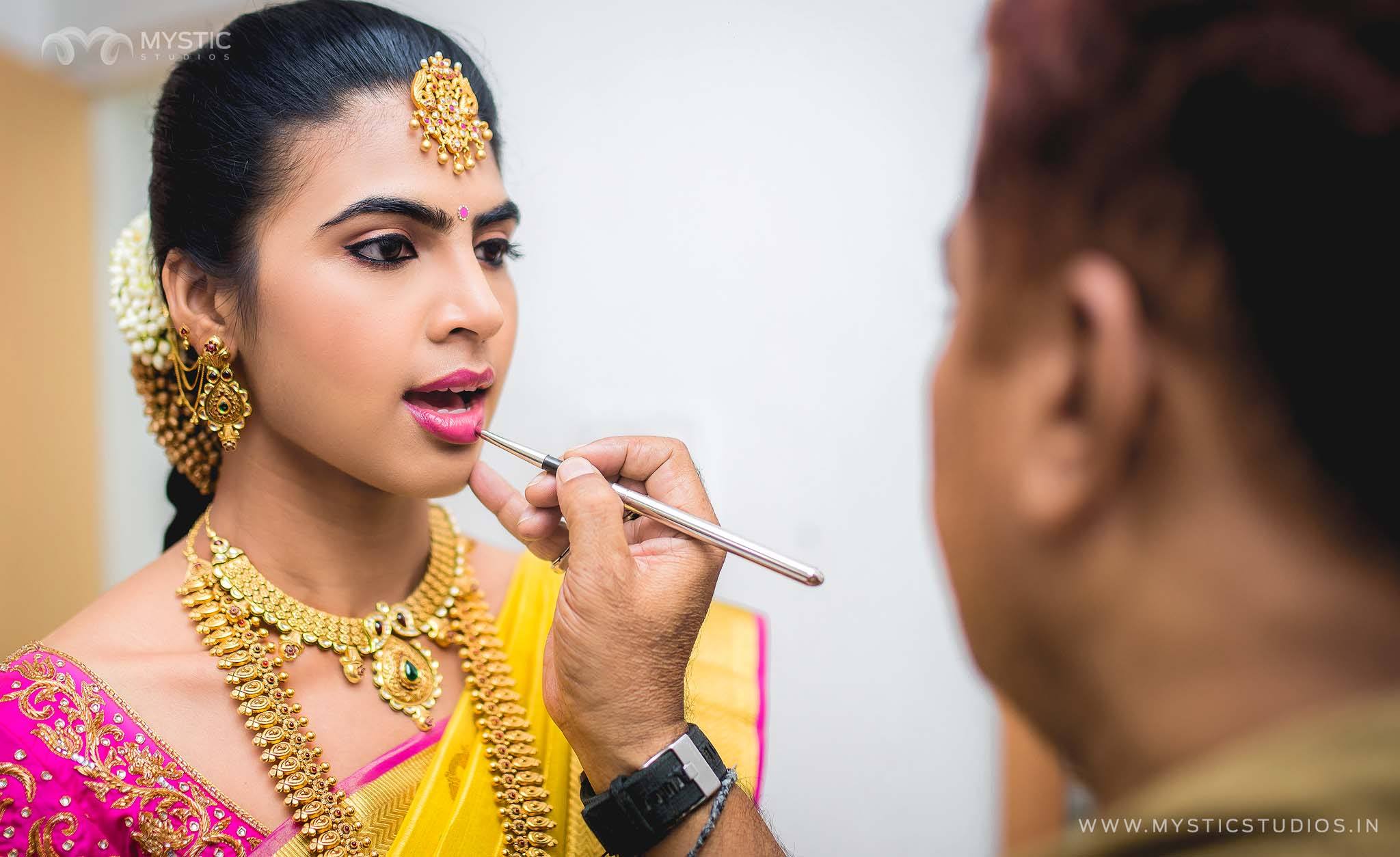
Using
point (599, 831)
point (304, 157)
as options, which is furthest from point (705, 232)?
point (599, 831)

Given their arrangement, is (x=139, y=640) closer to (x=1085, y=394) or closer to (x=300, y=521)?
(x=300, y=521)

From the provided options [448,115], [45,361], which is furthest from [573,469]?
[45,361]

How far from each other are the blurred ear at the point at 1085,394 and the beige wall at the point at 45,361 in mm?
2029

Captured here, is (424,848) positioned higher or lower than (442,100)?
lower

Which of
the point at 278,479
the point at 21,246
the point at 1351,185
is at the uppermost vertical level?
the point at 21,246

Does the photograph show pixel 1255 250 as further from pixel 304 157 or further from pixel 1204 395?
pixel 304 157

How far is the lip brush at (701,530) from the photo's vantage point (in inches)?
32.7

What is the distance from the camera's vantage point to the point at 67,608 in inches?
79.4

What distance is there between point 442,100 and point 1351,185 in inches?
37.0

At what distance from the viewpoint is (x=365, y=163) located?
1.04 metres

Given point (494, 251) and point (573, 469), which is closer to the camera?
point (573, 469)

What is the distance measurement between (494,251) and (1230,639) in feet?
3.11

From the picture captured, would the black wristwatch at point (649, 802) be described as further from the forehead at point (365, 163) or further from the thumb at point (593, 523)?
the forehead at point (365, 163)

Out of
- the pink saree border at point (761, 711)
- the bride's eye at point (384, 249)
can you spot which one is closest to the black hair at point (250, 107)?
the bride's eye at point (384, 249)
